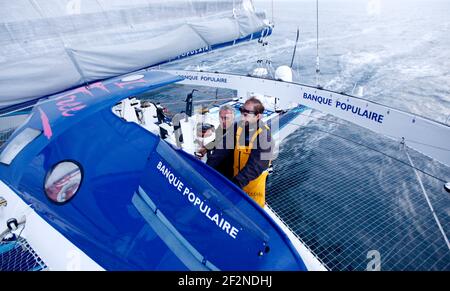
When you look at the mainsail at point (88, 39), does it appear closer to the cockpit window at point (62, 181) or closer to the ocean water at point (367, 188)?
the cockpit window at point (62, 181)

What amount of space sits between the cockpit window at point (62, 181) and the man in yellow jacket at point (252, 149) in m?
1.11

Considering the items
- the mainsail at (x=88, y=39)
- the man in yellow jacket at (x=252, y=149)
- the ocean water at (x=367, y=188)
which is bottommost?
the ocean water at (x=367, y=188)

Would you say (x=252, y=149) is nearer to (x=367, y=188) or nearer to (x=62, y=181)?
(x=62, y=181)

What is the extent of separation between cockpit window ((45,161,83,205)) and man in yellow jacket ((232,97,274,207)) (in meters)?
1.11

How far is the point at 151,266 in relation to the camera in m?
1.51

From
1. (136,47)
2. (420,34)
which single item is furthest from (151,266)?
(420,34)

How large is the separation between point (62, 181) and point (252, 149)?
1.36 metres

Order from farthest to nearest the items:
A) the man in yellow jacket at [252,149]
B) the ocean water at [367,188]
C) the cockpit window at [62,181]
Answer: the ocean water at [367,188]
the man in yellow jacket at [252,149]
the cockpit window at [62,181]

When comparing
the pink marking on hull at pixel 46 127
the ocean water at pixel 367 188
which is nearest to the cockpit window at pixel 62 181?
the pink marking on hull at pixel 46 127

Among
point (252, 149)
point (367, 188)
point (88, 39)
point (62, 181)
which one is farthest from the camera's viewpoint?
point (367, 188)

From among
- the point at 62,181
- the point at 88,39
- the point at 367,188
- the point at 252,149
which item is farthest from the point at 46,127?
the point at 367,188

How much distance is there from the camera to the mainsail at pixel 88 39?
2529 millimetres

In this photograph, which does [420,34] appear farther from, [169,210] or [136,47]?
[169,210]

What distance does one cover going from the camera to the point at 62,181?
6.16ft
